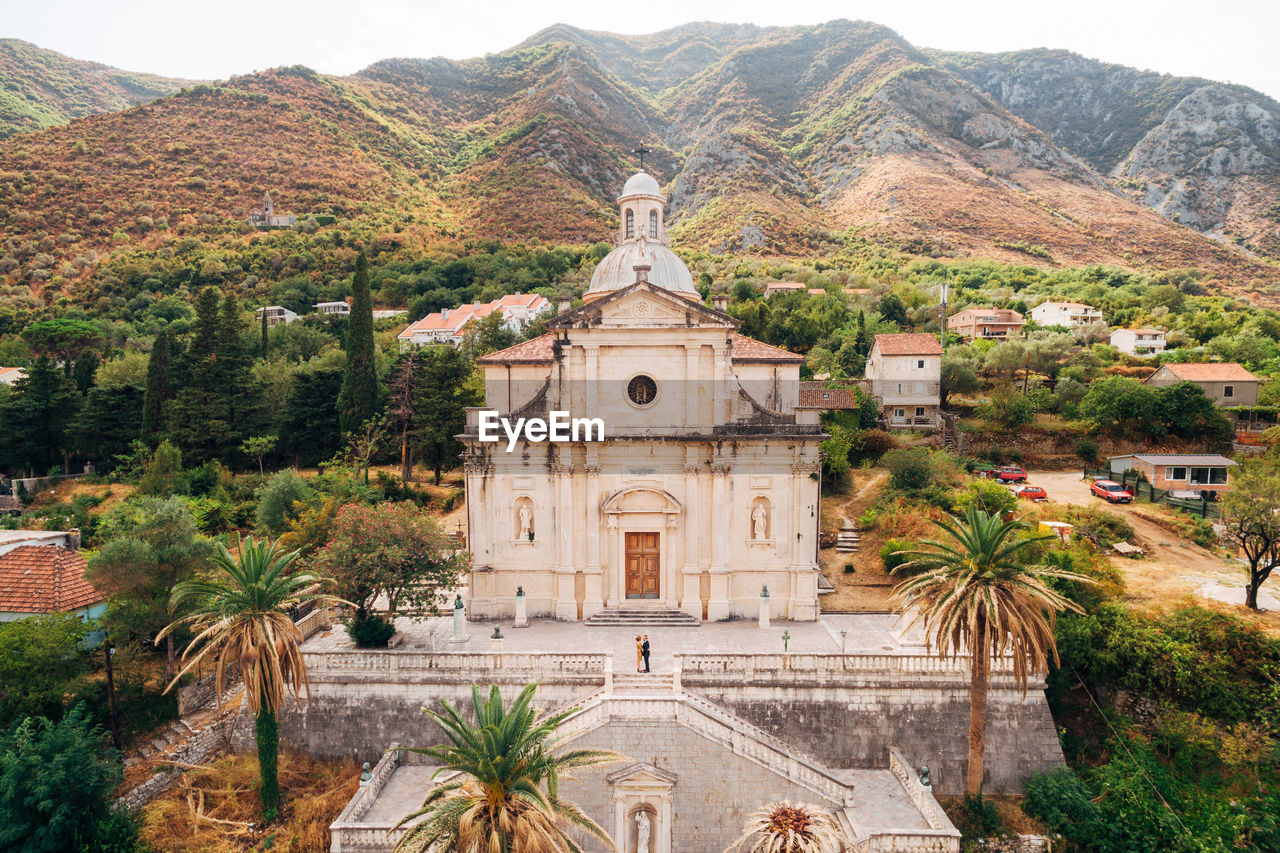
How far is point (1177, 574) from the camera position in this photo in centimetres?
2383

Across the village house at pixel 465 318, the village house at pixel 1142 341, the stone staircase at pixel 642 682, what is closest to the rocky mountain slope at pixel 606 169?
the village house at pixel 465 318

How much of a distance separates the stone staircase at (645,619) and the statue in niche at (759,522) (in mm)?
3745

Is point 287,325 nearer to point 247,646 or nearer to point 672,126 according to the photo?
point 247,646

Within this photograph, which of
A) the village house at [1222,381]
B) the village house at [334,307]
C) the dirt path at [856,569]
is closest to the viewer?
the dirt path at [856,569]

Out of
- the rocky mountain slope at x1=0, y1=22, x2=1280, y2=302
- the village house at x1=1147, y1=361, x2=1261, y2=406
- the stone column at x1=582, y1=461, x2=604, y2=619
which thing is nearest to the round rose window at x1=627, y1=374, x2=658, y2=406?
the stone column at x1=582, y1=461, x2=604, y2=619

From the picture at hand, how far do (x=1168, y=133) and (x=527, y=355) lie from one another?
145042mm

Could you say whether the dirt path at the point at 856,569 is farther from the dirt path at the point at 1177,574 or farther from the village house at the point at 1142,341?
the village house at the point at 1142,341

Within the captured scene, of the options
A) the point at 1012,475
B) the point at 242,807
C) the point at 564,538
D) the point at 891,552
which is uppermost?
the point at 1012,475

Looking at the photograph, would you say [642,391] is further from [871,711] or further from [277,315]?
[277,315]

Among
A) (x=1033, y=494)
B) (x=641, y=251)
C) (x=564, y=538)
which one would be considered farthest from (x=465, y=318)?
(x=1033, y=494)

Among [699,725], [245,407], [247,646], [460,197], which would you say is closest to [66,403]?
[245,407]

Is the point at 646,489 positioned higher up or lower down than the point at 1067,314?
lower down

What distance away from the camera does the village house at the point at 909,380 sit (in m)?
44.5

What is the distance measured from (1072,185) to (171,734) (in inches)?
5271
